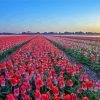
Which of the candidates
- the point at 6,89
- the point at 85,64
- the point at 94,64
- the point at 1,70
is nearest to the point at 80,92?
the point at 6,89

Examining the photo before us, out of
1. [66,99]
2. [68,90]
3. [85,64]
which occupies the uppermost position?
[66,99]

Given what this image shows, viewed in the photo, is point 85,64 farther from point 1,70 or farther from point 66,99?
point 66,99

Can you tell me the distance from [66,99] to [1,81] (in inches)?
62.6

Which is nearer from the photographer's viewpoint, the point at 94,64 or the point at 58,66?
the point at 58,66

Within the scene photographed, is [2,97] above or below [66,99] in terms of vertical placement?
below

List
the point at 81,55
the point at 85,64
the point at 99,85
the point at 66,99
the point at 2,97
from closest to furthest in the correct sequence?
the point at 66,99, the point at 99,85, the point at 2,97, the point at 85,64, the point at 81,55

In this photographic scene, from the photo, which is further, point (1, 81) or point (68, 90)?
point (68, 90)

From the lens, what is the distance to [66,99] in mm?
3232

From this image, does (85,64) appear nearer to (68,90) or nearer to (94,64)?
(94,64)

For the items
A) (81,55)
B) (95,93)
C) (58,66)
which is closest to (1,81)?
(95,93)

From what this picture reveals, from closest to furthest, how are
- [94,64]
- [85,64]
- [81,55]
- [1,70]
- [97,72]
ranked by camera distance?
1. [1,70]
2. [97,72]
3. [94,64]
4. [85,64]
5. [81,55]

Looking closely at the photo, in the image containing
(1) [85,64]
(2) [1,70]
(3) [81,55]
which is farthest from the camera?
(3) [81,55]

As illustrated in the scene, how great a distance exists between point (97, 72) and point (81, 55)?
4436mm

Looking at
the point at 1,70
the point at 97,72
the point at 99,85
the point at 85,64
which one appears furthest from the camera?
the point at 85,64
